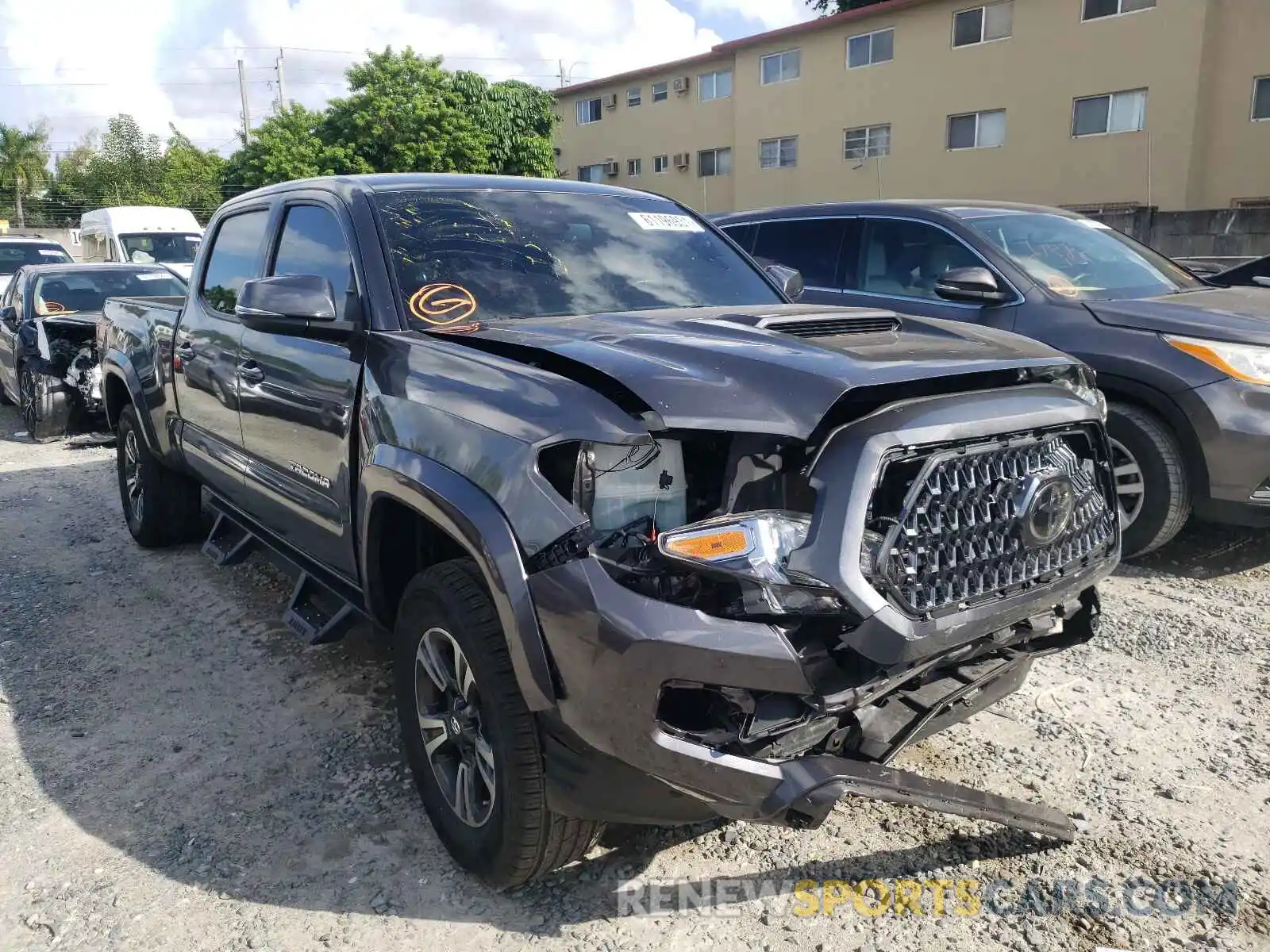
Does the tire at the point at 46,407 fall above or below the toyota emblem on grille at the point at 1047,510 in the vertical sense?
below

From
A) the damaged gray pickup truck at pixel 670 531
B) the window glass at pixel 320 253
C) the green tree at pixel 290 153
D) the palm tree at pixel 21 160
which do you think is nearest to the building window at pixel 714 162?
the green tree at pixel 290 153

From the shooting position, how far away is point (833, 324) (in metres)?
2.83

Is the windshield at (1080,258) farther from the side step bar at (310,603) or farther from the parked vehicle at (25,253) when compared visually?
the parked vehicle at (25,253)

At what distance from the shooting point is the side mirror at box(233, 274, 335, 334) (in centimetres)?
308

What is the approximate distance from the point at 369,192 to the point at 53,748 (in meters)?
2.27

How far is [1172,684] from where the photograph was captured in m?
3.75

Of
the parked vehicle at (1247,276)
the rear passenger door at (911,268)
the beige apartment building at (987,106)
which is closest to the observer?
the rear passenger door at (911,268)

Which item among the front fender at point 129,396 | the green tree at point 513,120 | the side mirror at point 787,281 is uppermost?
the green tree at point 513,120

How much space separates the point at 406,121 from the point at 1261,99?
22906 mm

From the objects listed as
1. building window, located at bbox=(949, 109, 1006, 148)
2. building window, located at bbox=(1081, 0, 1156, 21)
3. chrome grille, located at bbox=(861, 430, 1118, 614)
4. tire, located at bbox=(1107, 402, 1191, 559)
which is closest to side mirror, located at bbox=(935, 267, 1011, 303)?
tire, located at bbox=(1107, 402, 1191, 559)

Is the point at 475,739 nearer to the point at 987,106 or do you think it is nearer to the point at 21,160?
the point at 987,106

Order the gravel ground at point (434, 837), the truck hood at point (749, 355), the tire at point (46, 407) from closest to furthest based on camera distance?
the truck hood at point (749, 355) → the gravel ground at point (434, 837) → the tire at point (46, 407)

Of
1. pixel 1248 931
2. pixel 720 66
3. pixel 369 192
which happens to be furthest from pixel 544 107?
pixel 1248 931

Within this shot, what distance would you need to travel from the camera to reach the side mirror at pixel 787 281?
3979 millimetres
